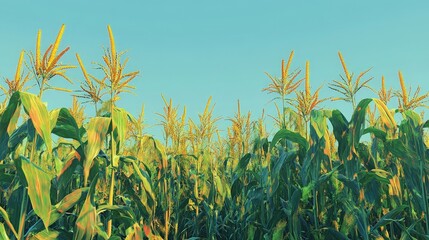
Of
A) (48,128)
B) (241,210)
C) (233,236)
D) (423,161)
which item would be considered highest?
(48,128)

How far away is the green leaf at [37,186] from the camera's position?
2867 millimetres

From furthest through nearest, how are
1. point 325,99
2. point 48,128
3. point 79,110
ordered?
point 79,110, point 325,99, point 48,128

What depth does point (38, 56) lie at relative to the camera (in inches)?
125

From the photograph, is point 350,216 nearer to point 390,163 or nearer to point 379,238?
point 379,238

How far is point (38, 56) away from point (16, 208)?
1.28 m

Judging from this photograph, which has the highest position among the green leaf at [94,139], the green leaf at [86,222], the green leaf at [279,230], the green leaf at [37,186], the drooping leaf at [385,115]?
the drooping leaf at [385,115]

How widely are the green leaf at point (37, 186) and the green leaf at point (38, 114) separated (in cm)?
20

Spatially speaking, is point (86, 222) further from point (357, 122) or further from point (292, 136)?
point (357, 122)

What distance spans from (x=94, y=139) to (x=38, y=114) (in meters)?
0.51

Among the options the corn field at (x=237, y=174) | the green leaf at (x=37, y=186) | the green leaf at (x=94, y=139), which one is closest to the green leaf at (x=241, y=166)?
the corn field at (x=237, y=174)

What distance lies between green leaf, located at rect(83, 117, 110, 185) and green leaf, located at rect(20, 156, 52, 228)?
0.34 m


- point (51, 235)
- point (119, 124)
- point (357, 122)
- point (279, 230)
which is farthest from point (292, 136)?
point (51, 235)

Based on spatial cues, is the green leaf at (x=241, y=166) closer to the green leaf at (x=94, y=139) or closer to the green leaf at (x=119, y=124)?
the green leaf at (x=119, y=124)

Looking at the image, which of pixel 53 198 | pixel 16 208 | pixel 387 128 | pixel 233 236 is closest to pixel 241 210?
pixel 233 236
